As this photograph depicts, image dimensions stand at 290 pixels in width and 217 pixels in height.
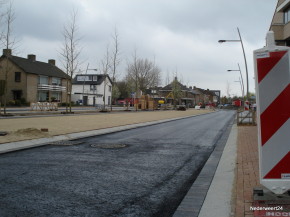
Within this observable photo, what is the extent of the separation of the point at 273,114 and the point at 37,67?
190ft

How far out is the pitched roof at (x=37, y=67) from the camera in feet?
172

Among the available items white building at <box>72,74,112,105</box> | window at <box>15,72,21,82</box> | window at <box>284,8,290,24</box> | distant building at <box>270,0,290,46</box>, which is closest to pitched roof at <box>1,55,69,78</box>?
window at <box>15,72,21,82</box>

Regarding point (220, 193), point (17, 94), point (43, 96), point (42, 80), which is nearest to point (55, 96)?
point (43, 96)

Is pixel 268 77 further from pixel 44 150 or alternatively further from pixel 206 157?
pixel 44 150

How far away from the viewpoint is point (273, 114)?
3592 millimetres

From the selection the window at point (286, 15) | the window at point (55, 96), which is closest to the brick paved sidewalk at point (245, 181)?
the window at point (286, 15)

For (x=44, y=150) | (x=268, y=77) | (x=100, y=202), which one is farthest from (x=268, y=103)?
(x=44, y=150)

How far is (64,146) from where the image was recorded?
1052 cm

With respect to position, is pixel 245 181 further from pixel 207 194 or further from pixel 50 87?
pixel 50 87

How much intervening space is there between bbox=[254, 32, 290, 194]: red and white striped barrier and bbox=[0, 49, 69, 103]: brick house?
47372mm

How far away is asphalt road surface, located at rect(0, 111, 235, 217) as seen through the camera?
4309mm

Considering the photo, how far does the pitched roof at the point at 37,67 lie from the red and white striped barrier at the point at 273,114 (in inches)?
2079

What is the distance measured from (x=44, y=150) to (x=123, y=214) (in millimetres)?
6166

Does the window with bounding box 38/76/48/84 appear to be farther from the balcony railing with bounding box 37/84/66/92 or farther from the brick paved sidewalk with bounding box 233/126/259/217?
the brick paved sidewalk with bounding box 233/126/259/217
